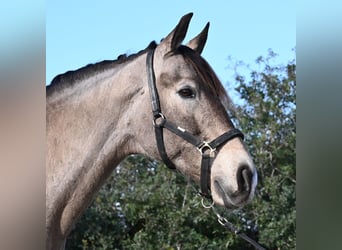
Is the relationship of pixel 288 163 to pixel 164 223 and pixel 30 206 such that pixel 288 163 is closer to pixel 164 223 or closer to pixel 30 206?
pixel 164 223

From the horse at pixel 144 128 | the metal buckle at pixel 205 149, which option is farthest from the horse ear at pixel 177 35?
the metal buckle at pixel 205 149

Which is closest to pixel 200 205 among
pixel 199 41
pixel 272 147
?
pixel 272 147

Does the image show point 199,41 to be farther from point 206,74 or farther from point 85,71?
point 85,71

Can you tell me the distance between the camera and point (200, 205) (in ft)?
22.1

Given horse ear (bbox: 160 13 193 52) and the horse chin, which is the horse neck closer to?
horse ear (bbox: 160 13 193 52)

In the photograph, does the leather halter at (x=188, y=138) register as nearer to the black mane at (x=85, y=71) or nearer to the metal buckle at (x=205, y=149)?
the metal buckle at (x=205, y=149)

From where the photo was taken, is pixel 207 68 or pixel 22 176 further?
pixel 207 68

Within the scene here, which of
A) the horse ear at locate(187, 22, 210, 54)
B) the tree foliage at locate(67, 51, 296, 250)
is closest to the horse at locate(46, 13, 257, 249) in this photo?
the horse ear at locate(187, 22, 210, 54)

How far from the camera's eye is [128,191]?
7.32 metres

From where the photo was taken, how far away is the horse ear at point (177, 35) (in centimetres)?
212

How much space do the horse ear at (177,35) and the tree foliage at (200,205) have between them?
470 cm

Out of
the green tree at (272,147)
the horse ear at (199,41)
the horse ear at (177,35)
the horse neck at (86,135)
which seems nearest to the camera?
the horse neck at (86,135)

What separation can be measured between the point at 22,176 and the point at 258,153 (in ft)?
20.3

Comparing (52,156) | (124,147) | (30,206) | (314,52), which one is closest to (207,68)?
(124,147)
